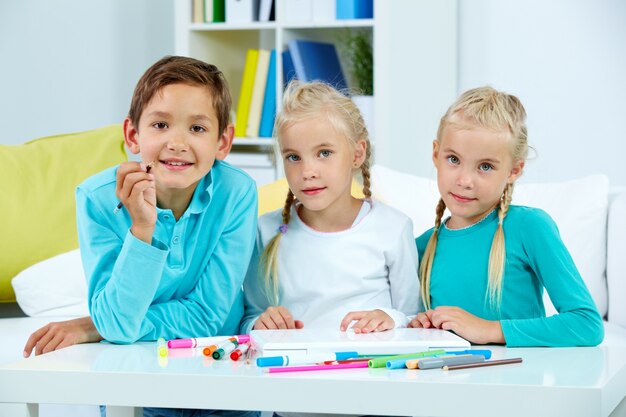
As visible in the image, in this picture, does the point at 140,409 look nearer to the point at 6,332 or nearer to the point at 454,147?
the point at 454,147

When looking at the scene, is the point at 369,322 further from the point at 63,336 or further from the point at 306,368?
the point at 63,336

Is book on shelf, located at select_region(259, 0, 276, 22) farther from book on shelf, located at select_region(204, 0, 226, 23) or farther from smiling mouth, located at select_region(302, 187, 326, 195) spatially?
smiling mouth, located at select_region(302, 187, 326, 195)

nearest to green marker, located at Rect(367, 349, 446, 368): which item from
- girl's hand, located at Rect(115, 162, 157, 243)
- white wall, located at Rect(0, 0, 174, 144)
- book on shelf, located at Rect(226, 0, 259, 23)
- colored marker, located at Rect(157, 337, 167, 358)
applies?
colored marker, located at Rect(157, 337, 167, 358)

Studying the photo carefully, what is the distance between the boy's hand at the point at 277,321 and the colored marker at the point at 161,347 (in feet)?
0.51

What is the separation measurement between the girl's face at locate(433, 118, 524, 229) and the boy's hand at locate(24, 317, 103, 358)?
57 cm

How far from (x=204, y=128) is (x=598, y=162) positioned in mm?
1958

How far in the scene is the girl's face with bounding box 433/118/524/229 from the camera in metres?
1.34

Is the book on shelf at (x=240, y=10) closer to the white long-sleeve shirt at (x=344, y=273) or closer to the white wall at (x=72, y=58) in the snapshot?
the white wall at (x=72, y=58)

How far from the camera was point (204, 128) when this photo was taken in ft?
4.38

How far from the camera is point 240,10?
10.1ft

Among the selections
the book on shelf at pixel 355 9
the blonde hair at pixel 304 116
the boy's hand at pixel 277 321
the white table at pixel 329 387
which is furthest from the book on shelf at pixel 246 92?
the white table at pixel 329 387

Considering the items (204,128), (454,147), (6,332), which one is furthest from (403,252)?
(6,332)

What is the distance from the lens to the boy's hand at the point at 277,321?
1272mm

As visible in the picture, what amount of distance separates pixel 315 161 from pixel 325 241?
132mm
